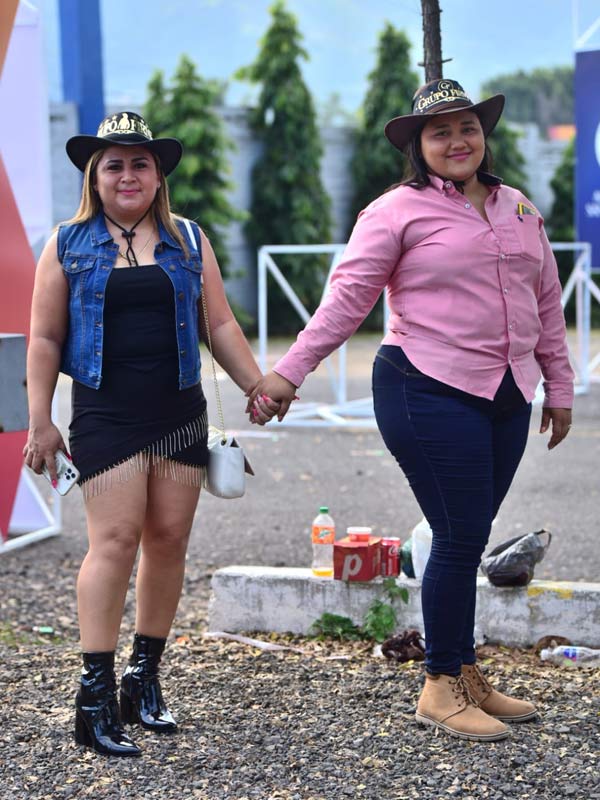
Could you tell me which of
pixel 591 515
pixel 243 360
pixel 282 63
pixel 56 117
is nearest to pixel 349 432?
pixel 591 515

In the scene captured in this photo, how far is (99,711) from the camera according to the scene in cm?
351

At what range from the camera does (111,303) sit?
3490mm

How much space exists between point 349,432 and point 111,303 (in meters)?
7.50

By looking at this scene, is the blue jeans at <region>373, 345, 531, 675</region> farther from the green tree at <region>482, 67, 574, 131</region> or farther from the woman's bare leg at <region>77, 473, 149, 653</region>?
the green tree at <region>482, 67, 574, 131</region>

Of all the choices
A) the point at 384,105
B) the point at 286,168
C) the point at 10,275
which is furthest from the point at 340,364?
the point at 384,105

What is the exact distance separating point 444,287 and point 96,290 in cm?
105

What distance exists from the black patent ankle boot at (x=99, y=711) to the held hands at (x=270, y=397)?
879 millimetres

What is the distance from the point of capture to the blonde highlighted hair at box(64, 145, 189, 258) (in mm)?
3580

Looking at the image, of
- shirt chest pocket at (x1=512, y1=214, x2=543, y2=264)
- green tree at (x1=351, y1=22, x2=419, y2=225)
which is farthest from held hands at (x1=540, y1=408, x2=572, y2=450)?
green tree at (x1=351, y1=22, x2=419, y2=225)

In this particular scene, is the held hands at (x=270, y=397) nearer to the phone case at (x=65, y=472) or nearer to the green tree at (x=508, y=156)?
the phone case at (x=65, y=472)

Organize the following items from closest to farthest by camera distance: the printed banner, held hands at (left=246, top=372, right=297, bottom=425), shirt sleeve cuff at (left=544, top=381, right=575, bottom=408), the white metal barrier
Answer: held hands at (left=246, top=372, right=297, bottom=425) → shirt sleeve cuff at (left=544, top=381, right=575, bottom=408) → the white metal barrier → the printed banner

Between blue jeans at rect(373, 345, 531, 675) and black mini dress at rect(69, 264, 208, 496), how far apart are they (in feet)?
2.23

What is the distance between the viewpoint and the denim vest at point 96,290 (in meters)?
3.48

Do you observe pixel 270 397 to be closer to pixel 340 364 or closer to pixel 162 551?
pixel 162 551
